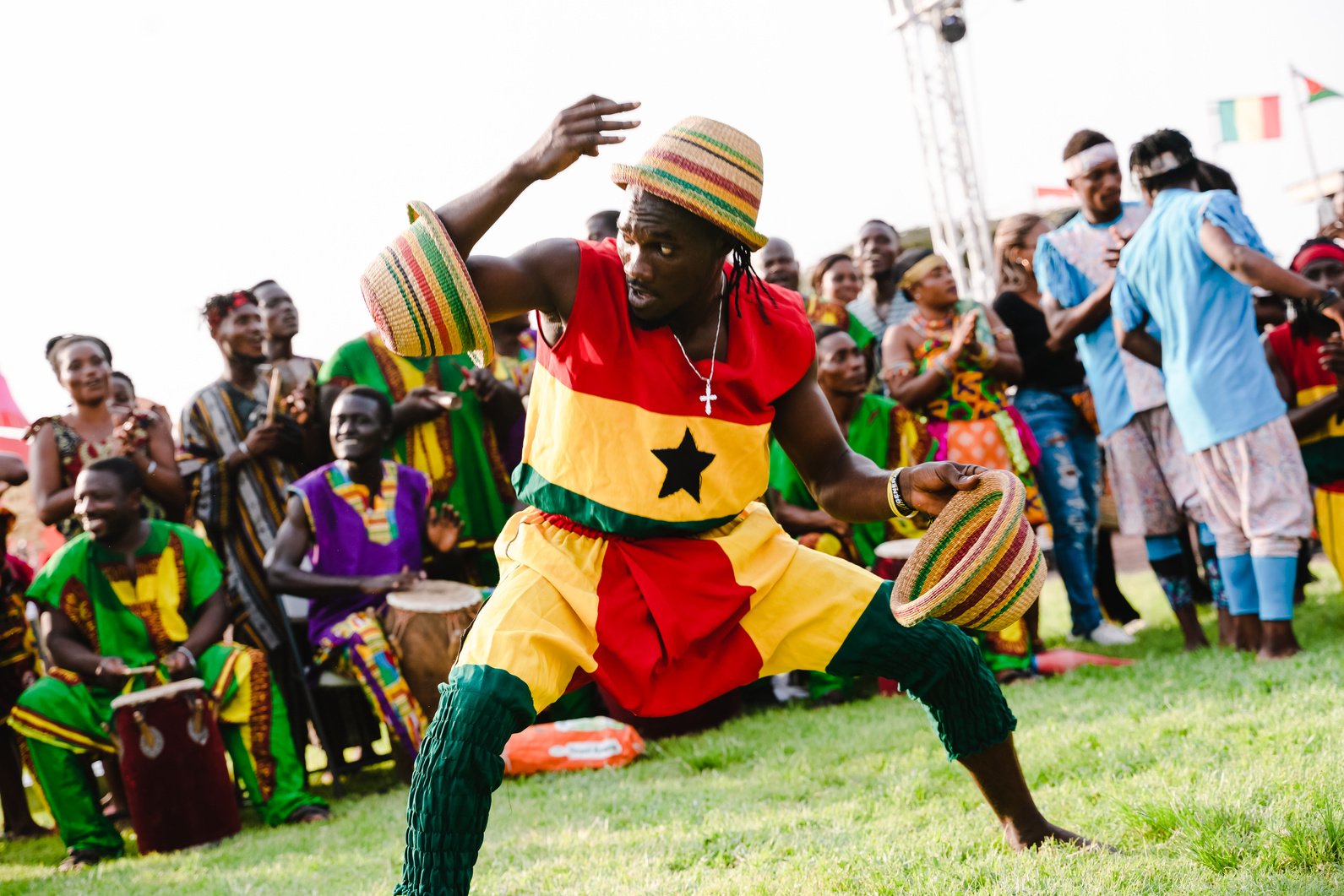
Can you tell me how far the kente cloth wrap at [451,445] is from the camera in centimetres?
705

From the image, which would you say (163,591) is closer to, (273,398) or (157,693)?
(157,693)

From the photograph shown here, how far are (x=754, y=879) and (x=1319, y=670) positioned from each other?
10.2 ft

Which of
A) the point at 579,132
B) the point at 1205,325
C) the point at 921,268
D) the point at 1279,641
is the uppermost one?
the point at 579,132

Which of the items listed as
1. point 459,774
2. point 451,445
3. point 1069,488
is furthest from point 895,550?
point 459,774

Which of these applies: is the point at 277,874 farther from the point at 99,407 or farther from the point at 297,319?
the point at 297,319

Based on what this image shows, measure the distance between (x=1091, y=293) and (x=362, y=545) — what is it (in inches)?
174

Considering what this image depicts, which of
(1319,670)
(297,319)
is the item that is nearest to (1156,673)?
(1319,670)

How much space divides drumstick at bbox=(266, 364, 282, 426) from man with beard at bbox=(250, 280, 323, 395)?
8.3 inches

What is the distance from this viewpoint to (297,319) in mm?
7398

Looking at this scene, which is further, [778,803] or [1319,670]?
[1319,670]

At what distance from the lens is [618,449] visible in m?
3.01

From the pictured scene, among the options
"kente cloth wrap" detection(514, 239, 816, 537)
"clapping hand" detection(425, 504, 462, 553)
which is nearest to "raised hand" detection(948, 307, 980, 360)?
"clapping hand" detection(425, 504, 462, 553)

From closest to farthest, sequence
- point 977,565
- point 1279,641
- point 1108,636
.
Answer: point 977,565
point 1279,641
point 1108,636

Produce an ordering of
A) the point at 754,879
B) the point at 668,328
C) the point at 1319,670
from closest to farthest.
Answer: the point at 668,328, the point at 754,879, the point at 1319,670
